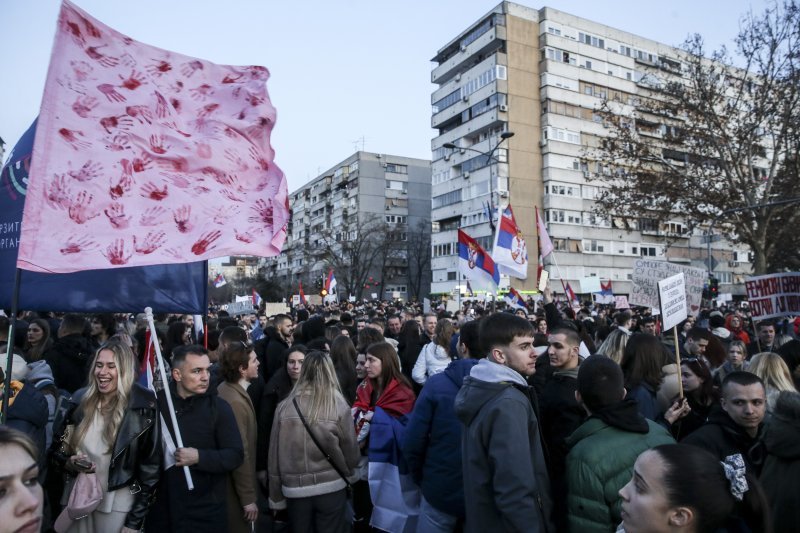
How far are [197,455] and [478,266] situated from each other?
11442 mm

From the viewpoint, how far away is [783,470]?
3027 mm

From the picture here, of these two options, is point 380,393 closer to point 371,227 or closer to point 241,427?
point 241,427

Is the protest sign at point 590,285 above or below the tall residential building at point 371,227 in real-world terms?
below

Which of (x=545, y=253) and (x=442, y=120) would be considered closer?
(x=545, y=253)

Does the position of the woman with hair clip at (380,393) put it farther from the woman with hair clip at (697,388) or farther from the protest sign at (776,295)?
the protest sign at (776,295)

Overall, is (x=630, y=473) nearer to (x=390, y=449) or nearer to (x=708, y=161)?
(x=390, y=449)

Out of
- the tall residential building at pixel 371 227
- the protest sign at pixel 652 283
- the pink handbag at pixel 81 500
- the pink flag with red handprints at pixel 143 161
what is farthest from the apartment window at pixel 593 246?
the pink handbag at pixel 81 500

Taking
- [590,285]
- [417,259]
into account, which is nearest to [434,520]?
[590,285]

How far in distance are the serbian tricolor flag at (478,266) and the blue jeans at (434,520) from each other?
31.6 ft

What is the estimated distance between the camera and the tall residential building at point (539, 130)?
2227 inches

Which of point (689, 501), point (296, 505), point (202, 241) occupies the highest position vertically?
point (202, 241)

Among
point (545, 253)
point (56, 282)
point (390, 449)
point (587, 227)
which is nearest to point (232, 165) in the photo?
point (56, 282)

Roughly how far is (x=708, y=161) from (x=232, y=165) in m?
24.5

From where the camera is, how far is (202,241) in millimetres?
3609
